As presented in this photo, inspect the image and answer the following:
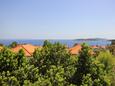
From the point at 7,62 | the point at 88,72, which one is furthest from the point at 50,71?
the point at 7,62

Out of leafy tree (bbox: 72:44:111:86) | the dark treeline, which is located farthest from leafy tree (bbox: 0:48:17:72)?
leafy tree (bbox: 72:44:111:86)

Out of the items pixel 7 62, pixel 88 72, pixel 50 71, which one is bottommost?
pixel 88 72

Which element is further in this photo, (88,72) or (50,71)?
(88,72)

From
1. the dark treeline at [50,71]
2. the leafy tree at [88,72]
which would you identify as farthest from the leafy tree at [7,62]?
the leafy tree at [88,72]

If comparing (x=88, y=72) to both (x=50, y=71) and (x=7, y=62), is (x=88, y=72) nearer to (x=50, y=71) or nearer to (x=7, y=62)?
(x=50, y=71)

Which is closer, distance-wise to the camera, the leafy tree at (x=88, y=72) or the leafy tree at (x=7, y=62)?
the leafy tree at (x=88, y=72)

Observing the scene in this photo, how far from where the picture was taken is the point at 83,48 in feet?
84.0

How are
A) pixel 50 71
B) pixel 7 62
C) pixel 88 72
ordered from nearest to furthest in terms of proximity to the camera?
pixel 50 71 → pixel 7 62 → pixel 88 72

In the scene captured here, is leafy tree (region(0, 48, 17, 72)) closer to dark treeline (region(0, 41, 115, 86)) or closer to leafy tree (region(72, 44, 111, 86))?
dark treeline (region(0, 41, 115, 86))

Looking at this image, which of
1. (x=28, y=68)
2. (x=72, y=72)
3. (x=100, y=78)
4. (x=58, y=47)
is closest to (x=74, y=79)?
(x=72, y=72)

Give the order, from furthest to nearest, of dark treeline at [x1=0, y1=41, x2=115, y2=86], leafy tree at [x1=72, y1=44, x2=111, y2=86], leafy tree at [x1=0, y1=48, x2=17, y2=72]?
1. leafy tree at [x1=0, y1=48, x2=17, y2=72]
2. leafy tree at [x1=72, y1=44, x2=111, y2=86]
3. dark treeline at [x1=0, y1=41, x2=115, y2=86]

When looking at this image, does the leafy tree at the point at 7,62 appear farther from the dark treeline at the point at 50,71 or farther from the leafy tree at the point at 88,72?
the leafy tree at the point at 88,72

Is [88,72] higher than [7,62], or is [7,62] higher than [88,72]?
[7,62]

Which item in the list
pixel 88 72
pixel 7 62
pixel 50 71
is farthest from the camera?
pixel 88 72
